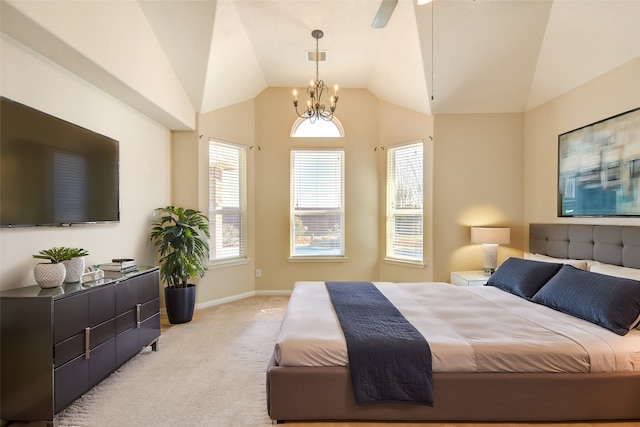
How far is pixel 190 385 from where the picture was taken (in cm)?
256

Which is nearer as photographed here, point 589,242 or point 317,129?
point 589,242

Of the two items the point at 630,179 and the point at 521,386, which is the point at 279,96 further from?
the point at 521,386

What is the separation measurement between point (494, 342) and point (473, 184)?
298 cm

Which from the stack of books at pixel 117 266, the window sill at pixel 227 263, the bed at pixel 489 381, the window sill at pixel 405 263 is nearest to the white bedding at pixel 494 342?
the bed at pixel 489 381

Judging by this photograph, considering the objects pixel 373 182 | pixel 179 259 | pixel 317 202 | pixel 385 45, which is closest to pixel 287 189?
pixel 317 202

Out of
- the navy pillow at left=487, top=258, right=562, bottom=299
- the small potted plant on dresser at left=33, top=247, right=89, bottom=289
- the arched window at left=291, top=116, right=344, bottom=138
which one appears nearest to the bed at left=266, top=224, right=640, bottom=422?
the navy pillow at left=487, top=258, right=562, bottom=299

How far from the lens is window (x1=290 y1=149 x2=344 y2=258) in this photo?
5.30 meters

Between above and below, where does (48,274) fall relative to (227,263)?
above

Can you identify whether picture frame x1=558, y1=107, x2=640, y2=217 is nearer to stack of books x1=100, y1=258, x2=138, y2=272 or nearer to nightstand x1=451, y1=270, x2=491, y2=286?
nightstand x1=451, y1=270, x2=491, y2=286

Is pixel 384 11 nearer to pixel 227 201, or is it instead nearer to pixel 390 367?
pixel 390 367

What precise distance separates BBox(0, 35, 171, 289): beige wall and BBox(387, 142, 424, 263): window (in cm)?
329

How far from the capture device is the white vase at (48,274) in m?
2.18

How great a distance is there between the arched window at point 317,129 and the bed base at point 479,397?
395 centimetres

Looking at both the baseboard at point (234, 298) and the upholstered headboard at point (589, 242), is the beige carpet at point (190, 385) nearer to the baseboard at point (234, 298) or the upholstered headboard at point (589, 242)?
the baseboard at point (234, 298)
